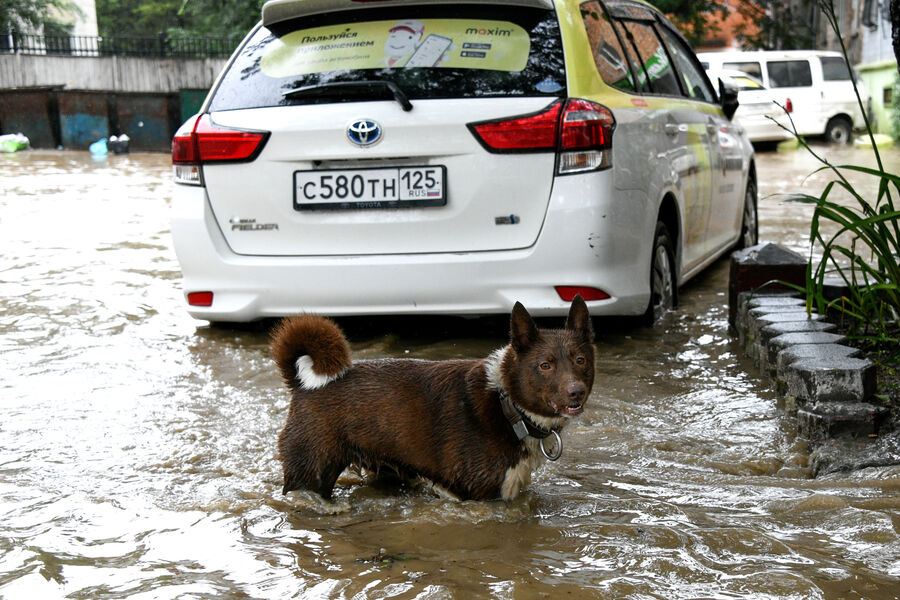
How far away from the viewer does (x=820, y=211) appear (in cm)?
452

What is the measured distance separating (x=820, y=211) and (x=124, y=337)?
4.00m

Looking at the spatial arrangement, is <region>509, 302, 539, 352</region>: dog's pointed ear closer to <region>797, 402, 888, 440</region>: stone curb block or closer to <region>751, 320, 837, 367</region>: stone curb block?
<region>797, 402, 888, 440</region>: stone curb block

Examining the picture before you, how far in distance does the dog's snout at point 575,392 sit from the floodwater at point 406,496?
400 mm

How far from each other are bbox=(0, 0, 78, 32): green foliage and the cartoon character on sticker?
36791 millimetres

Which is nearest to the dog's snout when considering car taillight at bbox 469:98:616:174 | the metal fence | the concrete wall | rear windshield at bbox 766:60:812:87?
car taillight at bbox 469:98:616:174

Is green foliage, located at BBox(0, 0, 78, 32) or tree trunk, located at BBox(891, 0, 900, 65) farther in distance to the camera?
green foliage, located at BBox(0, 0, 78, 32)

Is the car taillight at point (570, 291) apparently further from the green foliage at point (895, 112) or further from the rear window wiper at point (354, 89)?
the green foliage at point (895, 112)

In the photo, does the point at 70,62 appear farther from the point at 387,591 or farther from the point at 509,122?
the point at 387,591

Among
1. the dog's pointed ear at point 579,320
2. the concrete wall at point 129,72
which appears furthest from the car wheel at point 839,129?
the dog's pointed ear at point 579,320

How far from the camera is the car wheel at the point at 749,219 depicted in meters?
8.42

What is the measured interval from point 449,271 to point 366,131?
81 centimetres

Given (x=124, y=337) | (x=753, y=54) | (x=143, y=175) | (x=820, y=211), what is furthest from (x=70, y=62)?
(x=820, y=211)

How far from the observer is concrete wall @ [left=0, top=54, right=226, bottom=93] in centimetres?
3394

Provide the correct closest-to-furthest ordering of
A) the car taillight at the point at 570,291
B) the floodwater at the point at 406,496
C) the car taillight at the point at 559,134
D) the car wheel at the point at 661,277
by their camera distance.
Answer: the floodwater at the point at 406,496, the car taillight at the point at 559,134, the car taillight at the point at 570,291, the car wheel at the point at 661,277
